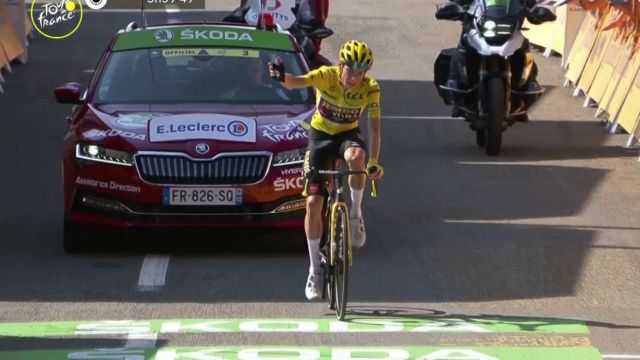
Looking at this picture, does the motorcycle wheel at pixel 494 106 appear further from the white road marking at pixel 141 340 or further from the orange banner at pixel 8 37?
the orange banner at pixel 8 37

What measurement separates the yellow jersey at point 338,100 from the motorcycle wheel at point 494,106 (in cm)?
634

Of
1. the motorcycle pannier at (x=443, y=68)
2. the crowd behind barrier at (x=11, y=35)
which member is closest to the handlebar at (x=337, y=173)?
the motorcycle pannier at (x=443, y=68)

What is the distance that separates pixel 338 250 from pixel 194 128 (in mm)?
2328

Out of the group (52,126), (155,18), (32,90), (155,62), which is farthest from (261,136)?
(155,18)

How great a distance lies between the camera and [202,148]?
1138 cm

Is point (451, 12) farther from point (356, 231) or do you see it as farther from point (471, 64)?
point (356, 231)

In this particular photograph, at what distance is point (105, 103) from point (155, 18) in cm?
1711

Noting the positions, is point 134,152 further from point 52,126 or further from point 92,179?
point 52,126

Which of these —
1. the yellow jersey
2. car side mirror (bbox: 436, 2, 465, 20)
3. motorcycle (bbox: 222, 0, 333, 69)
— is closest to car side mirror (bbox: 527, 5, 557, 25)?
car side mirror (bbox: 436, 2, 465, 20)

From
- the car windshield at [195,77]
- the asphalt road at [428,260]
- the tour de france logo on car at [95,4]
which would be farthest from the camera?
the tour de france logo on car at [95,4]

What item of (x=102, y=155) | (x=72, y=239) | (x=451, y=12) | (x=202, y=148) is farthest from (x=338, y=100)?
(x=451, y=12)

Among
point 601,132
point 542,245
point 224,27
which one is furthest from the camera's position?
point 601,132

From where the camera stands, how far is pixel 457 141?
58.4 feet
